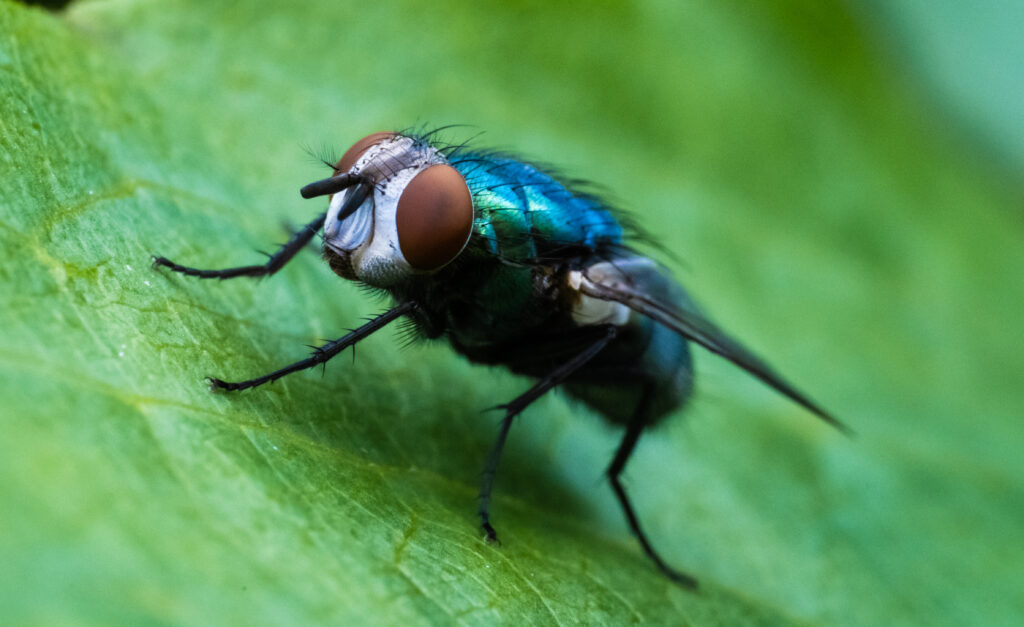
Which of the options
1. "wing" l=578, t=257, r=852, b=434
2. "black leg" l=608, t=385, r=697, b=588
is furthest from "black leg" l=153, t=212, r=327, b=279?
"black leg" l=608, t=385, r=697, b=588

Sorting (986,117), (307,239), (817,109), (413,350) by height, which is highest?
(986,117)

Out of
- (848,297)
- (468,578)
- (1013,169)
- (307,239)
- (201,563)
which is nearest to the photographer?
(201,563)

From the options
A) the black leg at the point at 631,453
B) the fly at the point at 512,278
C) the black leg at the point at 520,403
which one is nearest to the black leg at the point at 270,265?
the fly at the point at 512,278

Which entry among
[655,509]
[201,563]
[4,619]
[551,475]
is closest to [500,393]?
[551,475]

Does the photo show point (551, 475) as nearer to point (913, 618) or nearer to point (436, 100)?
point (913, 618)

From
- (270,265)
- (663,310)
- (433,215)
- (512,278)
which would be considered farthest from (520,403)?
(270,265)

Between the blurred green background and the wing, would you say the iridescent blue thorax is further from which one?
the blurred green background
